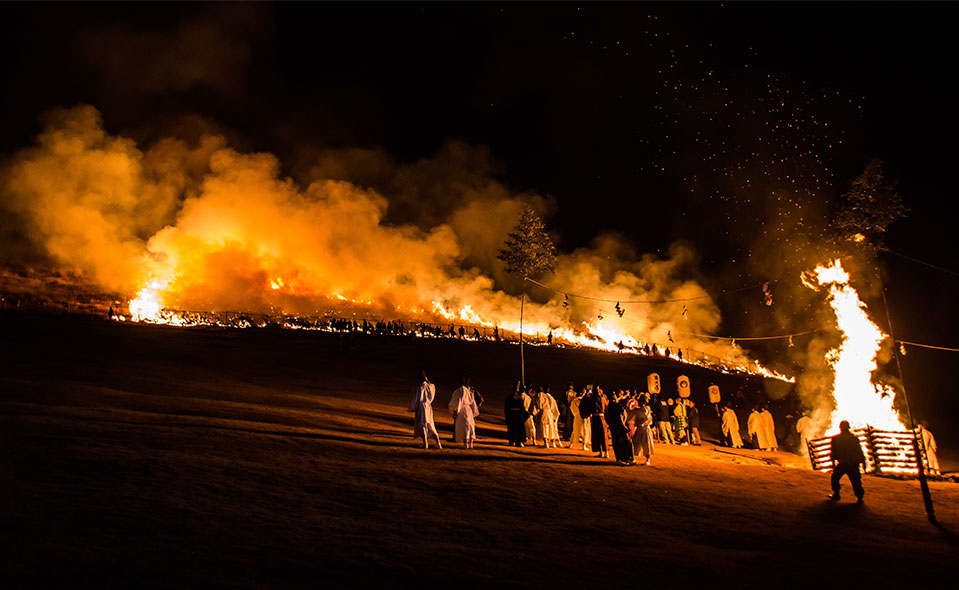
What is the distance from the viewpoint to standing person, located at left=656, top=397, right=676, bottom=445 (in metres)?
18.8

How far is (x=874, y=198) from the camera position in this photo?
35.2m

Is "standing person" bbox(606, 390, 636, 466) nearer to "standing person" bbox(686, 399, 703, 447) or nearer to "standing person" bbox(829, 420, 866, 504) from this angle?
"standing person" bbox(829, 420, 866, 504)

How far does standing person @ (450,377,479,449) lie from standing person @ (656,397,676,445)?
7.51 metres

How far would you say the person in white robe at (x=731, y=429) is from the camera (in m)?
20.9

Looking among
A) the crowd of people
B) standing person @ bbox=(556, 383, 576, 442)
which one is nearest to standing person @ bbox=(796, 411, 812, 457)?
the crowd of people

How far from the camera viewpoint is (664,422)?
19.6 m

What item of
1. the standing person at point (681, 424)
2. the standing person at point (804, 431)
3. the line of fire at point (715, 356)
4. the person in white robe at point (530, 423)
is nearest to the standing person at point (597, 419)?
the person in white robe at point (530, 423)

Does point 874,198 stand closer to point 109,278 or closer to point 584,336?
point 584,336

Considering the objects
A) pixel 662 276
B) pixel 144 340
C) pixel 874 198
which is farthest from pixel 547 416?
pixel 662 276

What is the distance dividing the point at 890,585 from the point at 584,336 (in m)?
49.1

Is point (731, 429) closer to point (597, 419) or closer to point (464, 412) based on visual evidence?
point (597, 419)

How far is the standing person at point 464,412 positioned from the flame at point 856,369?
33.8 ft

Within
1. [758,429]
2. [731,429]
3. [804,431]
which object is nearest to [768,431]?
[758,429]

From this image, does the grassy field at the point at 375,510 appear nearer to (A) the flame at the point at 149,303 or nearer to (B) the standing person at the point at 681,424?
(B) the standing person at the point at 681,424
